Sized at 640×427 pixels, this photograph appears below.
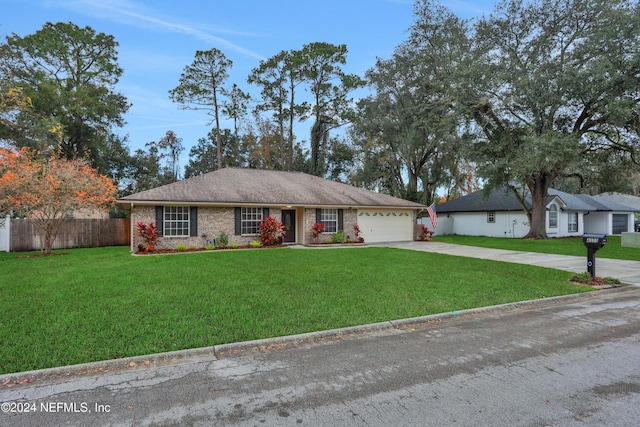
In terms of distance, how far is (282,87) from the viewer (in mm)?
31281

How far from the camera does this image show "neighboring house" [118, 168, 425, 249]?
48.2ft

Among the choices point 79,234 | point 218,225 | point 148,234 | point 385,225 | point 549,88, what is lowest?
point 79,234

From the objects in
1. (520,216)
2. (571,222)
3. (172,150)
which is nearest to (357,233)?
(520,216)

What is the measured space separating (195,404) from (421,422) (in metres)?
1.94

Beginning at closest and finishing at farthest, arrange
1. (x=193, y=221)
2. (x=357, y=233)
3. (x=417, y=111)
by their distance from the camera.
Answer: (x=193, y=221) → (x=357, y=233) → (x=417, y=111)

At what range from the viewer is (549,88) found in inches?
711

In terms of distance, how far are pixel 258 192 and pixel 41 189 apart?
28.4 feet

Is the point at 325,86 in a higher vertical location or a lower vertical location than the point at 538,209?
higher

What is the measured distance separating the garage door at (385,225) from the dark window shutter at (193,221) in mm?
8826

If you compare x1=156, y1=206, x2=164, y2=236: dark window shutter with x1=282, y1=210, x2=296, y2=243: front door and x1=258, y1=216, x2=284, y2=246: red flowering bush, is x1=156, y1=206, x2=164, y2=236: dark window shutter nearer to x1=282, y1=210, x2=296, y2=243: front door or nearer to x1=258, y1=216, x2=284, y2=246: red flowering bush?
x1=258, y1=216, x2=284, y2=246: red flowering bush

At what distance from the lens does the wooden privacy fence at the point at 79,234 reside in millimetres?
15445

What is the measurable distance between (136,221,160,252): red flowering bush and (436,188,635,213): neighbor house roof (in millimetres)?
21393

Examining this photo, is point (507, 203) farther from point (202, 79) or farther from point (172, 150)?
point (172, 150)

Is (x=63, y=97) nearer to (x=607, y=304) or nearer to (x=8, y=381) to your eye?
(x=8, y=381)
